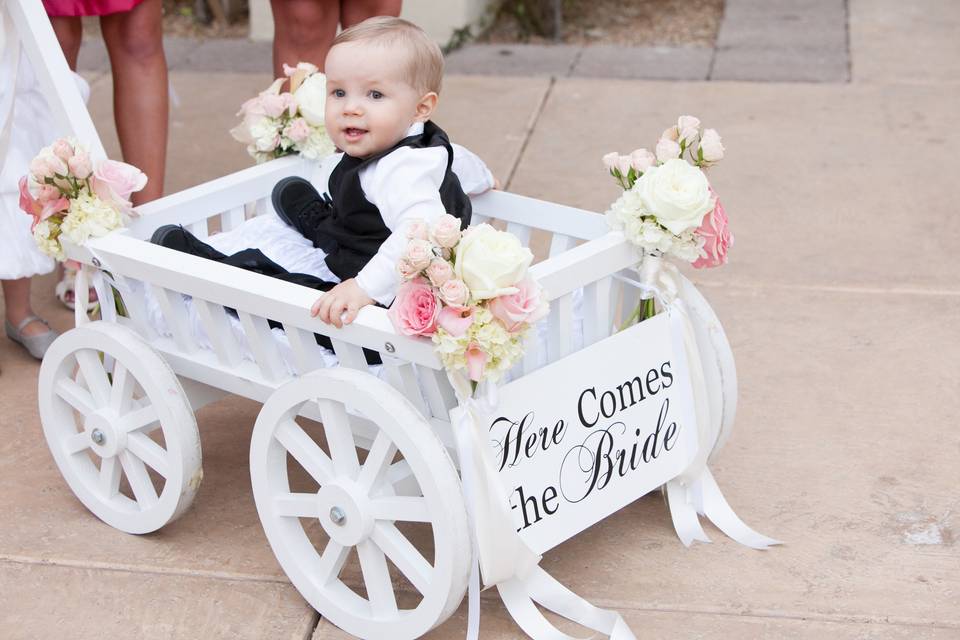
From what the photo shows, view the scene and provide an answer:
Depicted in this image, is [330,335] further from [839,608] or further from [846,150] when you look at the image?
[846,150]

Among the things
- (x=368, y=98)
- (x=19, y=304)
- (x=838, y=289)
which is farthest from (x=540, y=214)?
(x=19, y=304)

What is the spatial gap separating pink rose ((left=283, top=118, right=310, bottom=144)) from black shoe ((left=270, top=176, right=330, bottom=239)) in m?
0.11

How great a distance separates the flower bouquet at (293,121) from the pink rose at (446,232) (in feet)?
3.36

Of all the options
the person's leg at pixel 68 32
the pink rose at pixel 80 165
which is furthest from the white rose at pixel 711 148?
the person's leg at pixel 68 32

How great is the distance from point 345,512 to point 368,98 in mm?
796

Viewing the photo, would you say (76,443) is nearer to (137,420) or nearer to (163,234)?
(137,420)

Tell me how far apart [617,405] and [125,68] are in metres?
1.86

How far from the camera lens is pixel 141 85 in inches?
140

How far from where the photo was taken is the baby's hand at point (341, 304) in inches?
87.6

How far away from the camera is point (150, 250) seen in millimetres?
2518

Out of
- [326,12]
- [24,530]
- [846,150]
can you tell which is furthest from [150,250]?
[846,150]

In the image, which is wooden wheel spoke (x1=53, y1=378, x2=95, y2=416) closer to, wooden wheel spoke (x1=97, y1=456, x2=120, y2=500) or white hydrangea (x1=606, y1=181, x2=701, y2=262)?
wooden wheel spoke (x1=97, y1=456, x2=120, y2=500)

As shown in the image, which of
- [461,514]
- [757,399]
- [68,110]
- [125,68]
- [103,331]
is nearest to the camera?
[461,514]

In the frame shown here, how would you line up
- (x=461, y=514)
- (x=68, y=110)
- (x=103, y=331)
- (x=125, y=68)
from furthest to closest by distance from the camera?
(x=125, y=68) < (x=68, y=110) < (x=103, y=331) < (x=461, y=514)
